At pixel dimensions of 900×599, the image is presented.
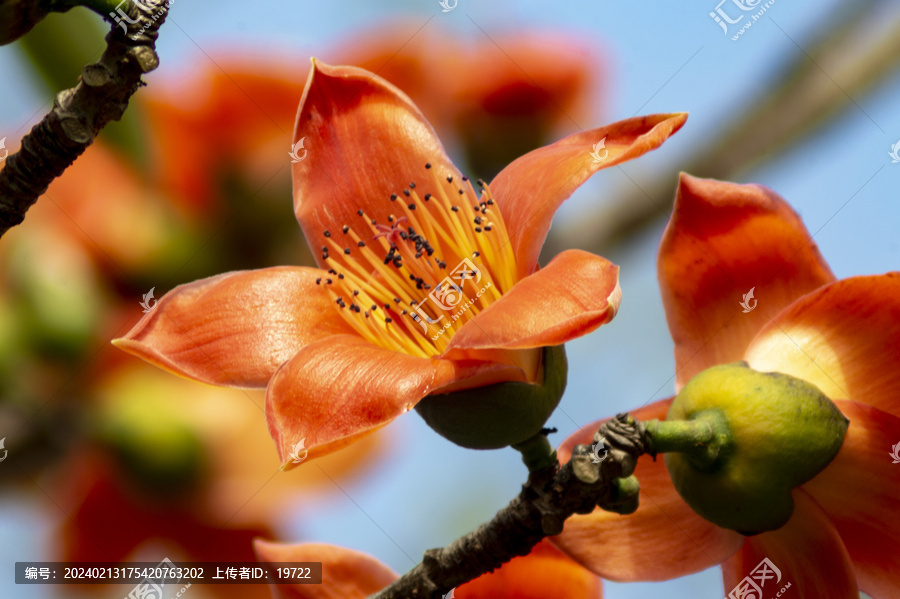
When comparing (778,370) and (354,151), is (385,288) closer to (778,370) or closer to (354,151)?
(354,151)

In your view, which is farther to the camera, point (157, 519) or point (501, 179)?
point (157, 519)

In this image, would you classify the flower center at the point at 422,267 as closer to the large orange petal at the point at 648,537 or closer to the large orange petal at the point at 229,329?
the large orange petal at the point at 229,329

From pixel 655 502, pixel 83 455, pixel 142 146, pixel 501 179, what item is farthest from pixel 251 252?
pixel 655 502

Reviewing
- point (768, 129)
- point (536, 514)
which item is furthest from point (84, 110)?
point (768, 129)

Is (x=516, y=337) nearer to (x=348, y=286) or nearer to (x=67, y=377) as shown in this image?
(x=348, y=286)

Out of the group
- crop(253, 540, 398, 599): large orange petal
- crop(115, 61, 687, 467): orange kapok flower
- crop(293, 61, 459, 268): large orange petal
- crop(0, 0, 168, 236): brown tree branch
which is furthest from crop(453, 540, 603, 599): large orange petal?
crop(0, 0, 168, 236): brown tree branch

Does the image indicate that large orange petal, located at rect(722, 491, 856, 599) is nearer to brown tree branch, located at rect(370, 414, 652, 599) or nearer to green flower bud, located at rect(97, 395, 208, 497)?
brown tree branch, located at rect(370, 414, 652, 599)
